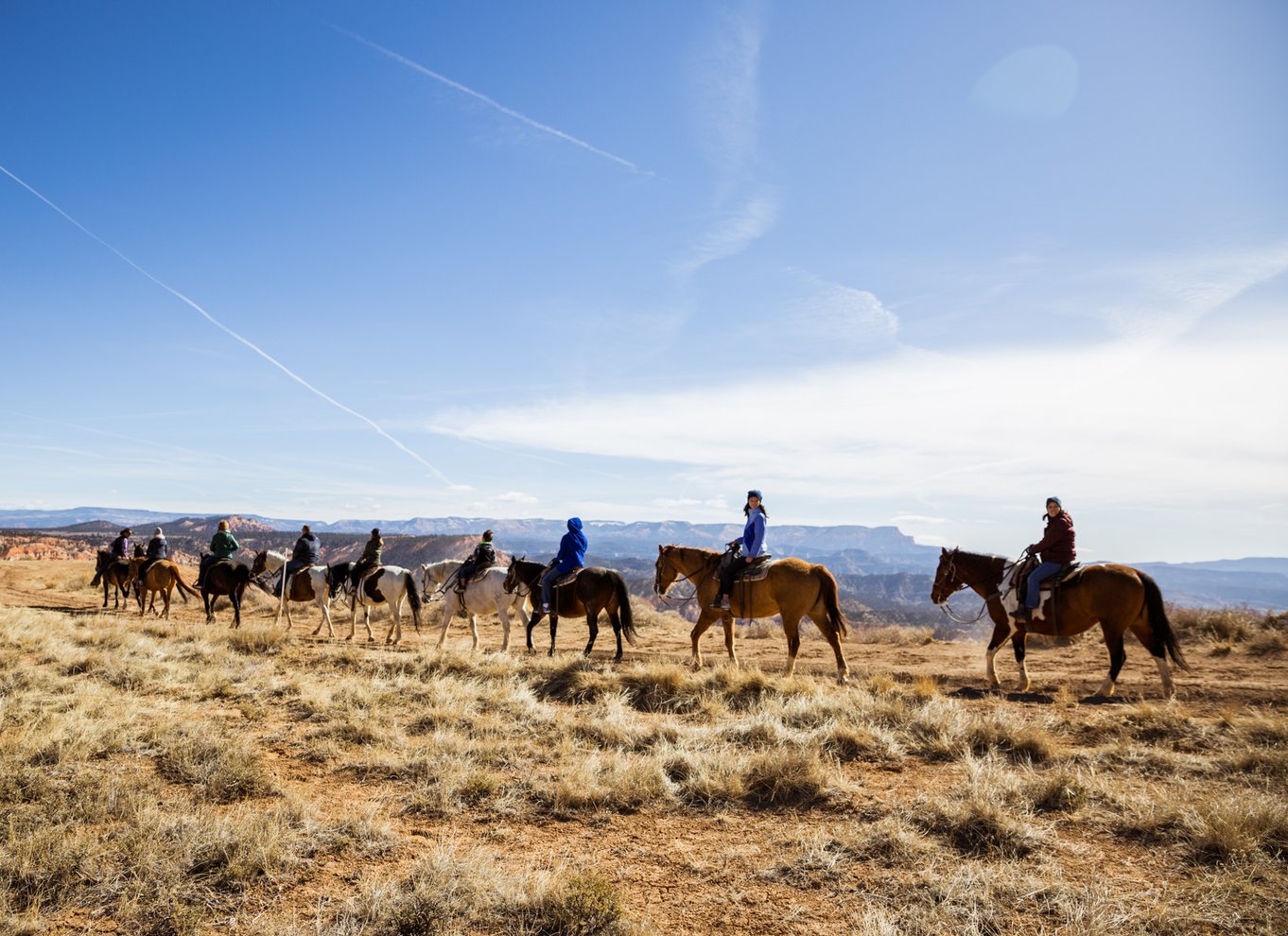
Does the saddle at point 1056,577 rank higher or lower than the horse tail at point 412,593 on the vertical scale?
higher

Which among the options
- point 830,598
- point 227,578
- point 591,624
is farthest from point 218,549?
point 830,598

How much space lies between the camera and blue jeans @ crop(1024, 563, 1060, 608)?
37.1ft

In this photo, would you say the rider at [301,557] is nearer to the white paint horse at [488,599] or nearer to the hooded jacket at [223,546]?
the hooded jacket at [223,546]

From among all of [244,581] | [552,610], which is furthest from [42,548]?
[552,610]

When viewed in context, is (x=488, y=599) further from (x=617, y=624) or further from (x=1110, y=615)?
(x=1110, y=615)

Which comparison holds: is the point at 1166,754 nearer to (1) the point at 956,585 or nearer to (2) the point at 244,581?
(1) the point at 956,585

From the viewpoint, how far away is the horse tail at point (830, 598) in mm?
12469

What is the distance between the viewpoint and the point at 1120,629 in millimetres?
10773

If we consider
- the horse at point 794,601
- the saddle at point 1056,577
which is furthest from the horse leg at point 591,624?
the saddle at point 1056,577

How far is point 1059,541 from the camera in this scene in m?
11.4

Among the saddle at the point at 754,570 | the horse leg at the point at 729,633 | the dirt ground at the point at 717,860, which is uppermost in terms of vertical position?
the saddle at the point at 754,570

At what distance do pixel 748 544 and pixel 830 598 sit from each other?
1986mm

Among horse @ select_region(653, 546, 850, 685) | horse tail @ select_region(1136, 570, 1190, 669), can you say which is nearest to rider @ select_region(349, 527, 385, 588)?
horse @ select_region(653, 546, 850, 685)

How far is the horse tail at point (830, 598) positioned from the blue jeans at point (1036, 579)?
3.29 metres
